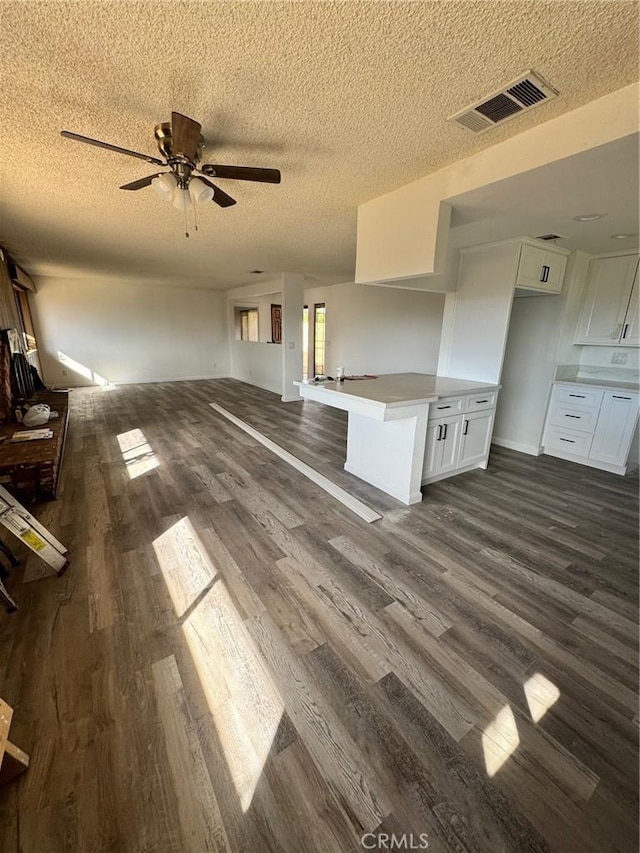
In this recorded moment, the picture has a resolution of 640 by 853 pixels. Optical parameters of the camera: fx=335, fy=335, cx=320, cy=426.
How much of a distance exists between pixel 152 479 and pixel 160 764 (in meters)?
2.45

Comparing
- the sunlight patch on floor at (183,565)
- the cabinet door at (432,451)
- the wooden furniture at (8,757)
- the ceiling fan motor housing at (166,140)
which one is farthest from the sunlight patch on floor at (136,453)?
the cabinet door at (432,451)

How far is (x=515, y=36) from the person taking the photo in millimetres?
1233

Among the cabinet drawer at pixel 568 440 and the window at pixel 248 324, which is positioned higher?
the window at pixel 248 324

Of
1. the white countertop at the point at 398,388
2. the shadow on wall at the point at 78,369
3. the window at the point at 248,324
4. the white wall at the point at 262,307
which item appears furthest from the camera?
the window at the point at 248,324

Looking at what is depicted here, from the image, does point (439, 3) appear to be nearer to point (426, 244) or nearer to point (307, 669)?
point (426, 244)

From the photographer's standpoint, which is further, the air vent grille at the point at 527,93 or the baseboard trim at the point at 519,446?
the baseboard trim at the point at 519,446

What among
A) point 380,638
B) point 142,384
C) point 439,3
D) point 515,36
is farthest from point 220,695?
point 142,384

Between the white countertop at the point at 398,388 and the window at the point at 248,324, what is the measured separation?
21.8ft

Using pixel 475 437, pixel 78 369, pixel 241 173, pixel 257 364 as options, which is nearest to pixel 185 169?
pixel 241 173

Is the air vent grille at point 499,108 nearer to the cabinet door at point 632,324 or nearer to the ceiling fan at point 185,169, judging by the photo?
the ceiling fan at point 185,169

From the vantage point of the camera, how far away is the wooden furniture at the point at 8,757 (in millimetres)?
1041

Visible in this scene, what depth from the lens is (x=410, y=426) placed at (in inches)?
108

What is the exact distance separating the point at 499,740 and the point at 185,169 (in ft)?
9.93

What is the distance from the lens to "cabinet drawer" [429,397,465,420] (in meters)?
2.88
